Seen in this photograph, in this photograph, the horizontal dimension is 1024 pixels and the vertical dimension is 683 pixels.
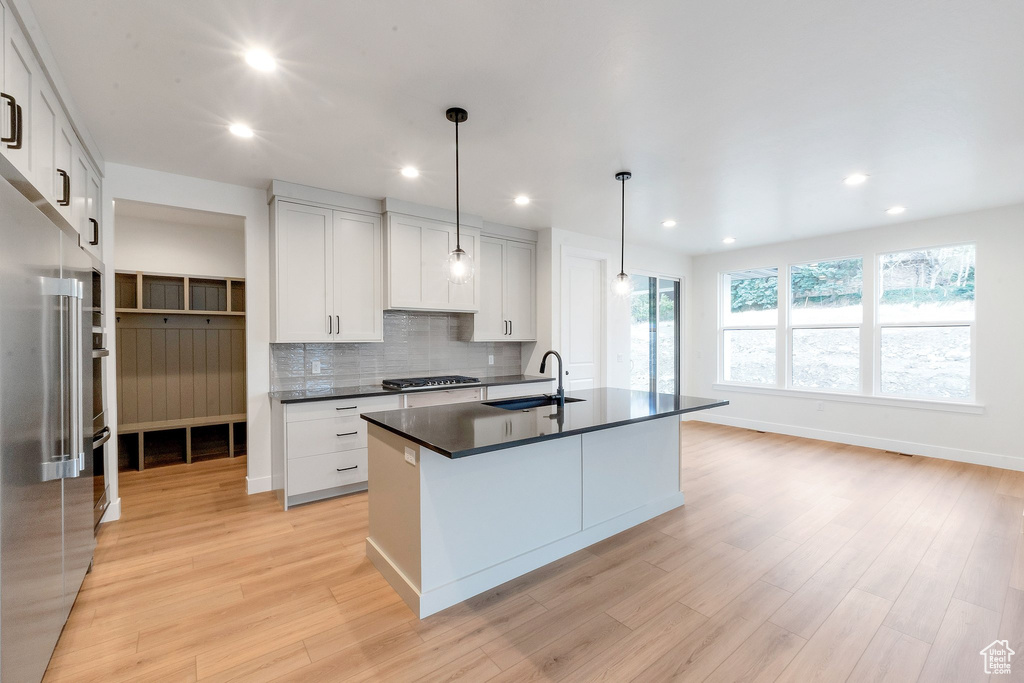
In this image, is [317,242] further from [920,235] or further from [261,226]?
[920,235]

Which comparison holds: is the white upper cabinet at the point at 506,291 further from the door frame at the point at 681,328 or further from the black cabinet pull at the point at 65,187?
the black cabinet pull at the point at 65,187

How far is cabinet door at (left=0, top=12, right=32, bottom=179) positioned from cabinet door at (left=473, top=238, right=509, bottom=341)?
339 cm

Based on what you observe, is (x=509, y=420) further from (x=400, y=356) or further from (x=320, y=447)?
(x=400, y=356)

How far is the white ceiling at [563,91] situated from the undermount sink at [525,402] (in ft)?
5.59

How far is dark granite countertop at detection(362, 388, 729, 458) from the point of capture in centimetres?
192

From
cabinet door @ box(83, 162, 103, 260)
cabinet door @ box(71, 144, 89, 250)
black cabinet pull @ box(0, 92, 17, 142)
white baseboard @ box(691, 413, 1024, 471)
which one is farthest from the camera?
white baseboard @ box(691, 413, 1024, 471)

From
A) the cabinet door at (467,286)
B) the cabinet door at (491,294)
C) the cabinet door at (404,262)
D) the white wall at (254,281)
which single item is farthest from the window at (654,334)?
the white wall at (254,281)

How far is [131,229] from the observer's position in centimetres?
464

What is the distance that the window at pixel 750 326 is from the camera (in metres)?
6.17

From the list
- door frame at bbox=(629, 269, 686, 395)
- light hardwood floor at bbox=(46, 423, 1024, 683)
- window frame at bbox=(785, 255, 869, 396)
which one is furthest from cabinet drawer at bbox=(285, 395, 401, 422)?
window frame at bbox=(785, 255, 869, 396)

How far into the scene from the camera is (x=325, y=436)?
11.7 ft

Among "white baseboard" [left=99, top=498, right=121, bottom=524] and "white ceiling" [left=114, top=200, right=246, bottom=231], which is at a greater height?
"white ceiling" [left=114, top=200, right=246, bottom=231]

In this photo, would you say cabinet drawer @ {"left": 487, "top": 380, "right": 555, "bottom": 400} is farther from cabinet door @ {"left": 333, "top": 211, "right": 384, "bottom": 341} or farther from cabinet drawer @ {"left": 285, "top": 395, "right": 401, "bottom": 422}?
cabinet door @ {"left": 333, "top": 211, "right": 384, "bottom": 341}

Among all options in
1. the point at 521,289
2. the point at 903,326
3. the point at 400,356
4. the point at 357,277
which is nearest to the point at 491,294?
the point at 521,289
